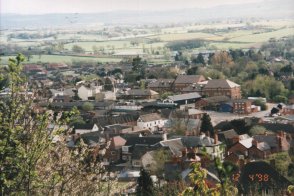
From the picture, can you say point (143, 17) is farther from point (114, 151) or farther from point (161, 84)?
point (114, 151)

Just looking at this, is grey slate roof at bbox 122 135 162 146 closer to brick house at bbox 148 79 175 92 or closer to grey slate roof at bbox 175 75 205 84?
brick house at bbox 148 79 175 92

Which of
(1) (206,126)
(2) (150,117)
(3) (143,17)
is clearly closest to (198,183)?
(1) (206,126)

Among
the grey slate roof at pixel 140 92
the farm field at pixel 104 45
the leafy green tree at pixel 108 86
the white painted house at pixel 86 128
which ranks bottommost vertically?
the farm field at pixel 104 45

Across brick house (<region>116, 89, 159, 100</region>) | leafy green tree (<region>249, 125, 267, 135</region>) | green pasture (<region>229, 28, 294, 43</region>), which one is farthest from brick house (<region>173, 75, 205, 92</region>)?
green pasture (<region>229, 28, 294, 43</region>)

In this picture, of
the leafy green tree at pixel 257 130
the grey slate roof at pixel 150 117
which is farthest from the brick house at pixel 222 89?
the leafy green tree at pixel 257 130

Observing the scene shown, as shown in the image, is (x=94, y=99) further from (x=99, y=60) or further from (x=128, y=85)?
(x=99, y=60)

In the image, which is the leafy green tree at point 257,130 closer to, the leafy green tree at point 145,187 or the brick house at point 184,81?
the leafy green tree at point 145,187
